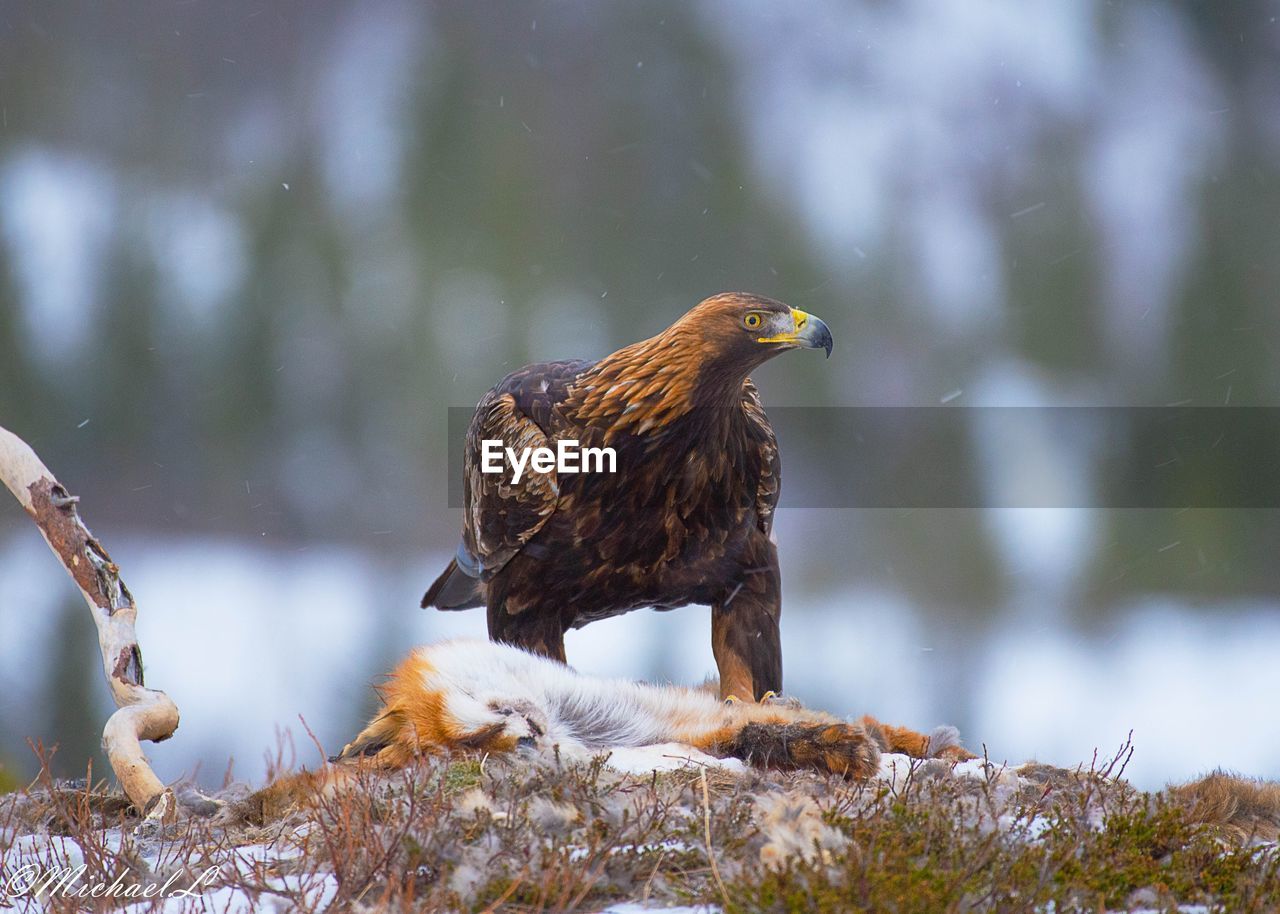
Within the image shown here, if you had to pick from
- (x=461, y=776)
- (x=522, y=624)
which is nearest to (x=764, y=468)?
(x=522, y=624)

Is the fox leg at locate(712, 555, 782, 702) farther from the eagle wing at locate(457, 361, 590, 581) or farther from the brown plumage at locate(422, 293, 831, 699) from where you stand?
the eagle wing at locate(457, 361, 590, 581)

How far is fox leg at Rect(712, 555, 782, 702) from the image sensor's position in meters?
3.47

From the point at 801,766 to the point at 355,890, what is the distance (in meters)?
1.06

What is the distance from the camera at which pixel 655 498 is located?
3.30 metres

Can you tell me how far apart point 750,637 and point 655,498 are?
558 mm

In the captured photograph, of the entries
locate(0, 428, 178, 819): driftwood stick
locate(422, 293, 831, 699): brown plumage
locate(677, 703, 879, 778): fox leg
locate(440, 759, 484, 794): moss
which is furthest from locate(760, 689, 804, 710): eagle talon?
locate(0, 428, 178, 819): driftwood stick

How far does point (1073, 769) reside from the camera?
8.66 feet

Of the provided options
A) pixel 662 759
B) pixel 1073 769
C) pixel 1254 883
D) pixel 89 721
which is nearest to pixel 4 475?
pixel 662 759

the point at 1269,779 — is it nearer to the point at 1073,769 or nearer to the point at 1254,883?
the point at 1073,769

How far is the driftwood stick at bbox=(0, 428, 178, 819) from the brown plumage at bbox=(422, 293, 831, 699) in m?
0.99

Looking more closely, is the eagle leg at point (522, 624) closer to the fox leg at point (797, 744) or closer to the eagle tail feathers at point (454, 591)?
the eagle tail feathers at point (454, 591)

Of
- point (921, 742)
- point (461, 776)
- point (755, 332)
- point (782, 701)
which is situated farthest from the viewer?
point (755, 332)

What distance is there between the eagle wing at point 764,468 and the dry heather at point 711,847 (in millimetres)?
1317

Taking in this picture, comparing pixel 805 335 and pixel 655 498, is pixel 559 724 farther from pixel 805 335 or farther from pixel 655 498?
pixel 805 335
